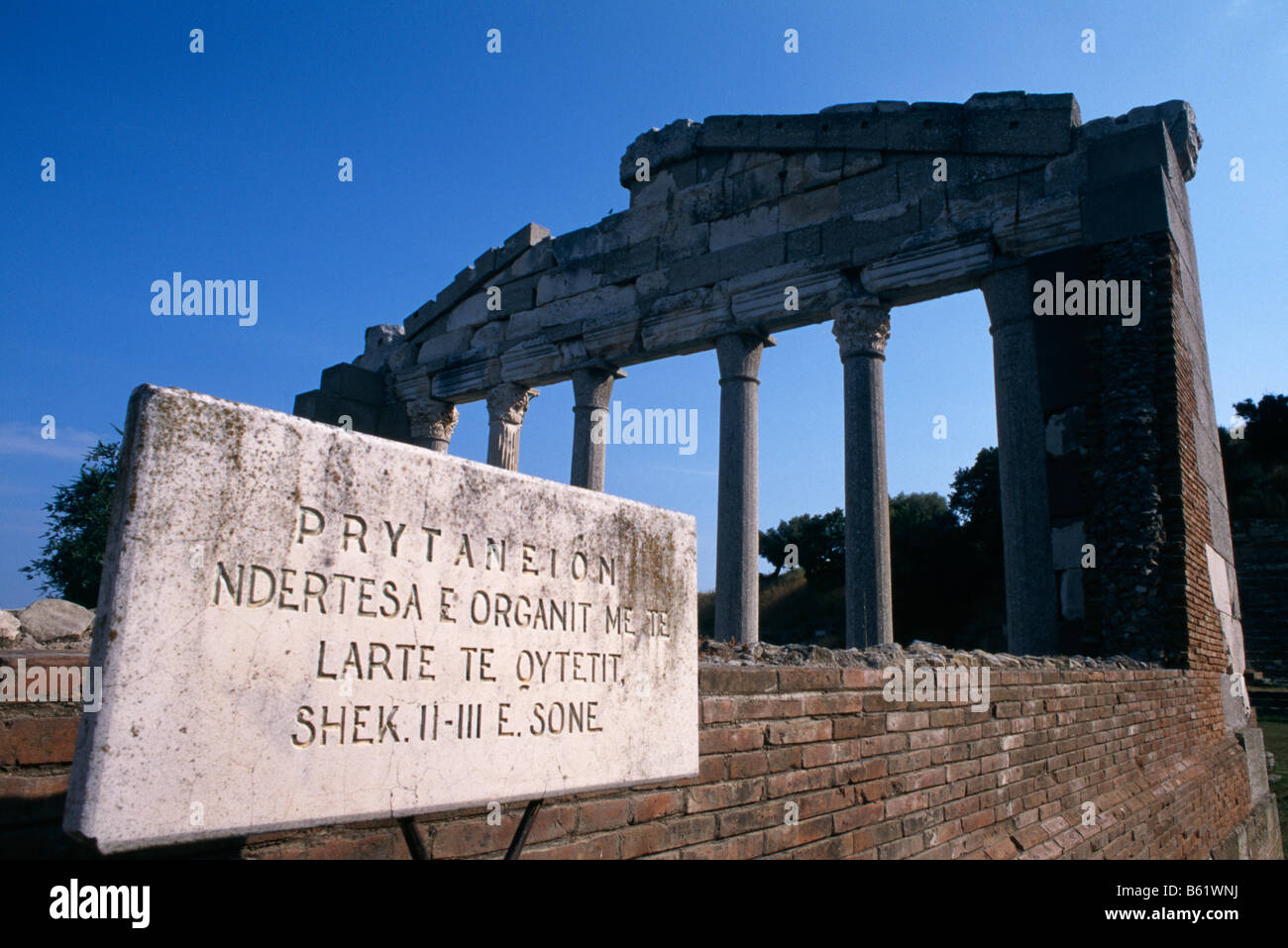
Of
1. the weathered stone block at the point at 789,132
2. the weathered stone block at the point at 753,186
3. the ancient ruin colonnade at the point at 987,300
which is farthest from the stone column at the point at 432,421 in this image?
the weathered stone block at the point at 789,132

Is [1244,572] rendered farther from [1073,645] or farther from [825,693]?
[825,693]

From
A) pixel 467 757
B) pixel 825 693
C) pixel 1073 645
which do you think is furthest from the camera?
pixel 1073 645

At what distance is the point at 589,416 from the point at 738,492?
10.0 ft

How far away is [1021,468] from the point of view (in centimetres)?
916

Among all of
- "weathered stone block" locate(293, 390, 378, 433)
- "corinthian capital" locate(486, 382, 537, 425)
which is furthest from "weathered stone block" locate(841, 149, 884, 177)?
"weathered stone block" locate(293, 390, 378, 433)

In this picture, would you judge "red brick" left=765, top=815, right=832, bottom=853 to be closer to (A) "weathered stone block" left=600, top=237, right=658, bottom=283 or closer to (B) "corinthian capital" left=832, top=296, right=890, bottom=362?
(B) "corinthian capital" left=832, top=296, right=890, bottom=362

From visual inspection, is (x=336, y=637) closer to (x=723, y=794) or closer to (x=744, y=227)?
(x=723, y=794)

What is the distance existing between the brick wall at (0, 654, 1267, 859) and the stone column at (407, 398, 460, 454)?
11.6 meters

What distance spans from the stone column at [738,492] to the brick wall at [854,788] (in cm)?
448

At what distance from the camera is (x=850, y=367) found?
34.2 feet
